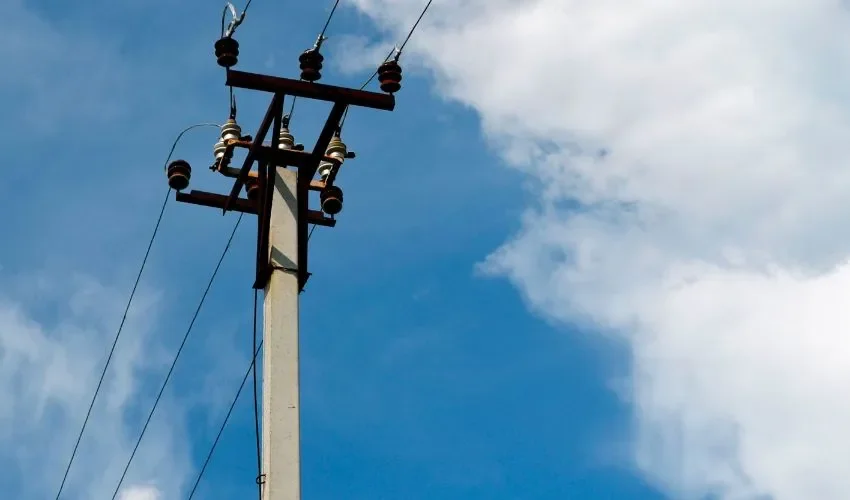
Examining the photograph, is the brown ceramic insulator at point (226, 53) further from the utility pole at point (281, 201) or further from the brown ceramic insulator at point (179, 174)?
the brown ceramic insulator at point (179, 174)

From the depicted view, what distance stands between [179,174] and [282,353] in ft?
8.24

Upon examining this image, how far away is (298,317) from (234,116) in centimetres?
219

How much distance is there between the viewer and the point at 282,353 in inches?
423

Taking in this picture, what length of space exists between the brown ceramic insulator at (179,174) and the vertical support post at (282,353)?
40.6 inches

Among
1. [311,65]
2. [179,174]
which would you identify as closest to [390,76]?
[311,65]

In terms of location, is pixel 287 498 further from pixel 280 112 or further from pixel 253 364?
pixel 280 112

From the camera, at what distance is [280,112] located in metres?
11.5

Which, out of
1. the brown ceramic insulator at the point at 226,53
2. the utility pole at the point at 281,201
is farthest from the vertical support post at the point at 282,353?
the brown ceramic insulator at the point at 226,53

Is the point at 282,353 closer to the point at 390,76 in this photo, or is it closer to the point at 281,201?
the point at 281,201

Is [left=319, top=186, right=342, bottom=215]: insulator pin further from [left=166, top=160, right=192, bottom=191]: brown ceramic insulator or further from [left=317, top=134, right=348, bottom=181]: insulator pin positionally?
[left=166, top=160, right=192, bottom=191]: brown ceramic insulator

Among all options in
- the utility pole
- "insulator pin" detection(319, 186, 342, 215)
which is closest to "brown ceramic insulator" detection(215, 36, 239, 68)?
the utility pole

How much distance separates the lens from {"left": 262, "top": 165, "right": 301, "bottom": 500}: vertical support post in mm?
10234

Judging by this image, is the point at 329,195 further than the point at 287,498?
Yes

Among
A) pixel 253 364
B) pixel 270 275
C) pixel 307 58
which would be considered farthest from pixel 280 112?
pixel 253 364
